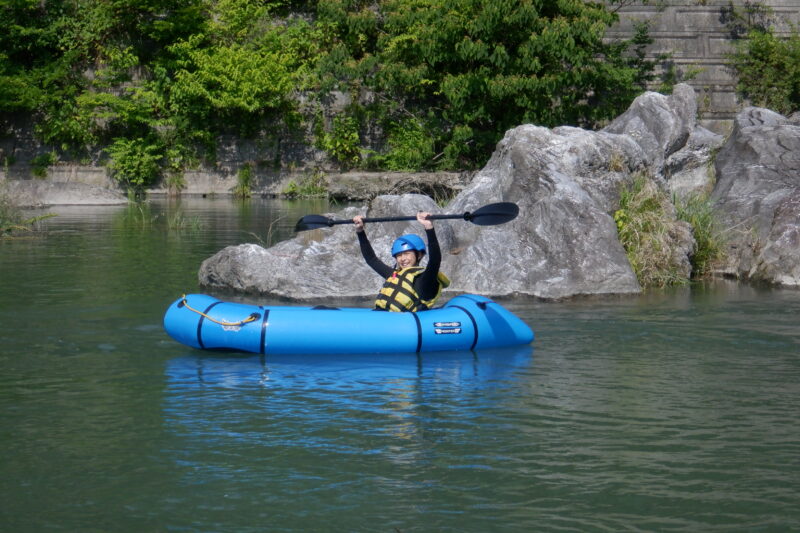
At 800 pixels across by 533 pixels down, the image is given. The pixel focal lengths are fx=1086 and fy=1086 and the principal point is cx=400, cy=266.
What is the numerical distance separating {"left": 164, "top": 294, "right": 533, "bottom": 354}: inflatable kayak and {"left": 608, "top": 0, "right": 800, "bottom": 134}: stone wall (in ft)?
56.1

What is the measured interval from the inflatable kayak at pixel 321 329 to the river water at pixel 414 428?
11 centimetres

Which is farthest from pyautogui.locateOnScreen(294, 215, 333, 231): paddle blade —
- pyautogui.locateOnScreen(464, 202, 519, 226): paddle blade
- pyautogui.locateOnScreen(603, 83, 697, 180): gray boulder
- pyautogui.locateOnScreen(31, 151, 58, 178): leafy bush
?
pyautogui.locateOnScreen(31, 151, 58, 178): leafy bush

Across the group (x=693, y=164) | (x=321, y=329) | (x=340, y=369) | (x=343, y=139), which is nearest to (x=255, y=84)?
(x=343, y=139)

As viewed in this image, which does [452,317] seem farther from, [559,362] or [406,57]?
[406,57]

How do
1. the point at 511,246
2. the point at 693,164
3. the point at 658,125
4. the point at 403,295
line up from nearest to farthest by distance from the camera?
the point at 403,295 < the point at 511,246 < the point at 658,125 < the point at 693,164

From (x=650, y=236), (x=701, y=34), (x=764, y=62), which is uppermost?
(x=701, y=34)

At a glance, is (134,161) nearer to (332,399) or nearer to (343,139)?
(343,139)

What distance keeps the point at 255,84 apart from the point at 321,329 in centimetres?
1638

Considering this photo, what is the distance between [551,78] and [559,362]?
1314 cm

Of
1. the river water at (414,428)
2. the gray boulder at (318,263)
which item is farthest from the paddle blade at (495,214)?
the gray boulder at (318,263)

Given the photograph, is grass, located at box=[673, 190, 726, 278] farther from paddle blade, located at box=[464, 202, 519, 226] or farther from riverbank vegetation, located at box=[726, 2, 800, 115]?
riverbank vegetation, located at box=[726, 2, 800, 115]

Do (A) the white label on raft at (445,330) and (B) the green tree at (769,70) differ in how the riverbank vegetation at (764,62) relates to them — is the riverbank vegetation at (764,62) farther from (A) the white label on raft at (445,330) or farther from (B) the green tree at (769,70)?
(A) the white label on raft at (445,330)

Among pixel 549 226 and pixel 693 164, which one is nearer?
pixel 549 226

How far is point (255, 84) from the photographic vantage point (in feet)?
75.6
